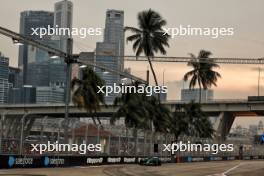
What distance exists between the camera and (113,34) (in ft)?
496

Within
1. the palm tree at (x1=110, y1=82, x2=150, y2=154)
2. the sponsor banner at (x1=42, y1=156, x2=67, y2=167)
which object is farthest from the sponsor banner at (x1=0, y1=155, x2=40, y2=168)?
the palm tree at (x1=110, y1=82, x2=150, y2=154)

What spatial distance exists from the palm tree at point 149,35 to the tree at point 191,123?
13330 millimetres

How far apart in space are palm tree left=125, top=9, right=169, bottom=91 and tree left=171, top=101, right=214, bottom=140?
13.3m

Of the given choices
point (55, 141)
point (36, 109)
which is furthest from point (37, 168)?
point (36, 109)

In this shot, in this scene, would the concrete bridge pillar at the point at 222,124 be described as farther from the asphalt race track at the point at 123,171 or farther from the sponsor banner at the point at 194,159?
the asphalt race track at the point at 123,171

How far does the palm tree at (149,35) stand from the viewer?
94250 millimetres

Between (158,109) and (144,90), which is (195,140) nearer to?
(158,109)

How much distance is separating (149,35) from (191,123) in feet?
101

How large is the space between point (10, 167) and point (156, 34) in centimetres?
5811

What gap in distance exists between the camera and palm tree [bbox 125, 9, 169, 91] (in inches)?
3711

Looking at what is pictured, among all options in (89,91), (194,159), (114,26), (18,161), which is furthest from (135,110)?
(114,26)

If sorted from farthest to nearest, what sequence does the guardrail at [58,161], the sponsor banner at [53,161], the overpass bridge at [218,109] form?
the overpass bridge at [218,109]
the sponsor banner at [53,161]
the guardrail at [58,161]

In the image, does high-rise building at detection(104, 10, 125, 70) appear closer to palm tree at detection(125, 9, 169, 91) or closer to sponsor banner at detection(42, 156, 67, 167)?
palm tree at detection(125, 9, 169, 91)

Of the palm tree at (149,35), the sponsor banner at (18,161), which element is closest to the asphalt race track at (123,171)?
the sponsor banner at (18,161)
